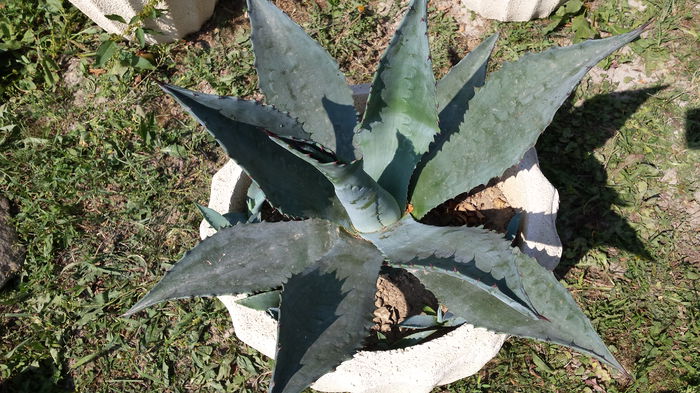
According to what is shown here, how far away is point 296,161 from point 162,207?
135 cm

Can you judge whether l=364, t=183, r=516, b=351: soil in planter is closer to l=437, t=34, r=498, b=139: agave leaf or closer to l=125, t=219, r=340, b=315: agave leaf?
l=437, t=34, r=498, b=139: agave leaf

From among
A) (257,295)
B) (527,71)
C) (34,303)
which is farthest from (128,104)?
(527,71)

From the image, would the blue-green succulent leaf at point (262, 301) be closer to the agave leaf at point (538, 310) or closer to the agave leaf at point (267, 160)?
the agave leaf at point (267, 160)

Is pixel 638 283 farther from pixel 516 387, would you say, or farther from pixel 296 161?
pixel 296 161

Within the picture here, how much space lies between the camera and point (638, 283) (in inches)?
93.0

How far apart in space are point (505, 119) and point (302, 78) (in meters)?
0.53

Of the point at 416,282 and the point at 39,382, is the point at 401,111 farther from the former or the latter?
the point at 39,382

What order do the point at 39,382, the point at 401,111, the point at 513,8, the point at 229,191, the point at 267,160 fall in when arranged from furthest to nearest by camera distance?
1. the point at 513,8
2. the point at 39,382
3. the point at 229,191
4. the point at 401,111
5. the point at 267,160

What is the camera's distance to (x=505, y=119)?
4.83 feet

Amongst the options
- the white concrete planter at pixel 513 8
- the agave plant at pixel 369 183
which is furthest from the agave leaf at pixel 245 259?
the white concrete planter at pixel 513 8

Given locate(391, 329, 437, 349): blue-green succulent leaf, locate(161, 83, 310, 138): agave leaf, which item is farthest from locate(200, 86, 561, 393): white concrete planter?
locate(161, 83, 310, 138): agave leaf

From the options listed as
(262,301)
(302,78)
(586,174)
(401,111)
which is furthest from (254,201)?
(586,174)

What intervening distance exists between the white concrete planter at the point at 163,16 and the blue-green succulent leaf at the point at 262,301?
1.64 m

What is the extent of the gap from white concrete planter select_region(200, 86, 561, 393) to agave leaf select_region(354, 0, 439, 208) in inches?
14.0
